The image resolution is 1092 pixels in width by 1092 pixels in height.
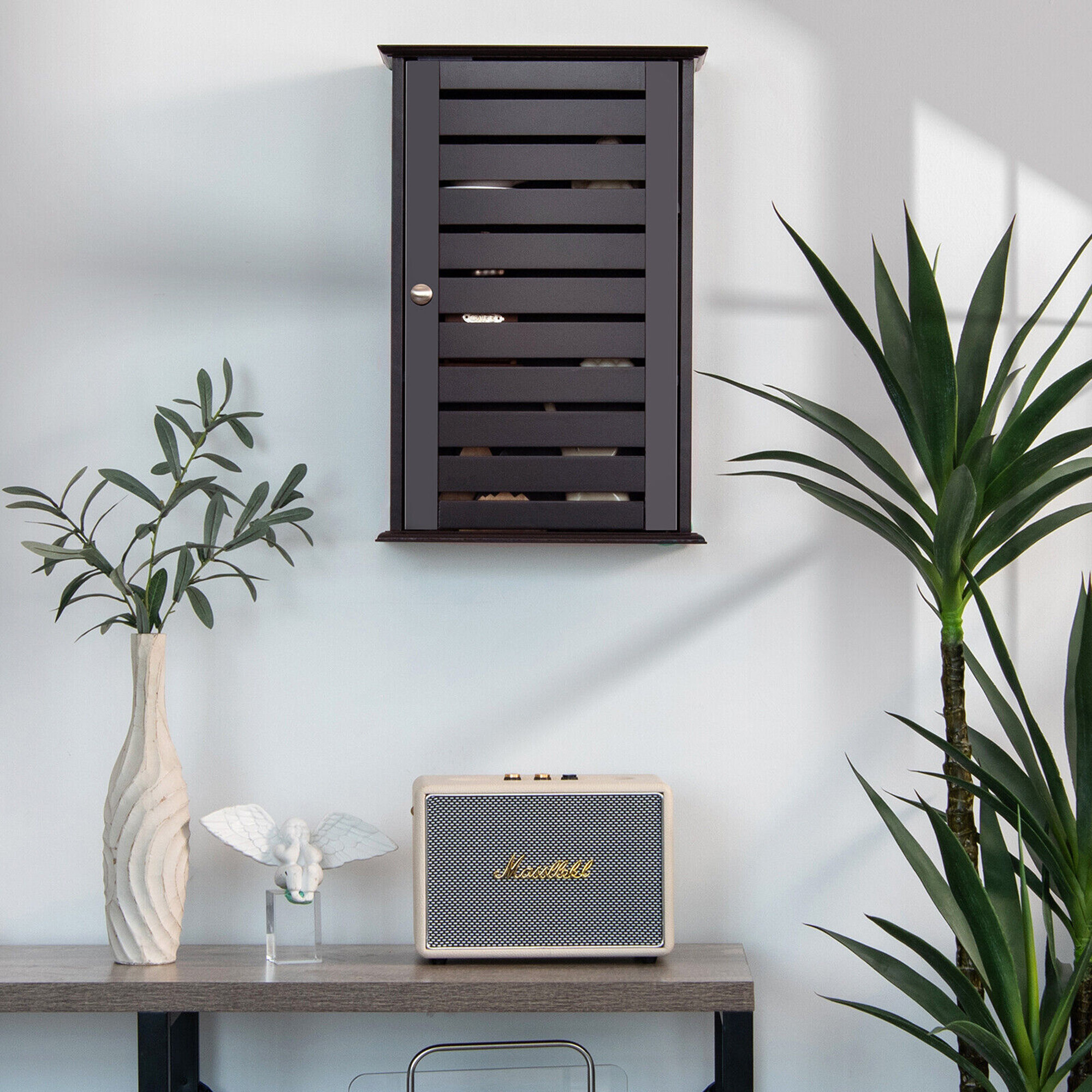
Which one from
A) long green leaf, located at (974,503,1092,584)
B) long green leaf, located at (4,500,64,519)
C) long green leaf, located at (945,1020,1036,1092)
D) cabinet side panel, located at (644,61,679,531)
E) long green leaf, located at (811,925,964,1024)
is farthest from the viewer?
cabinet side panel, located at (644,61,679,531)

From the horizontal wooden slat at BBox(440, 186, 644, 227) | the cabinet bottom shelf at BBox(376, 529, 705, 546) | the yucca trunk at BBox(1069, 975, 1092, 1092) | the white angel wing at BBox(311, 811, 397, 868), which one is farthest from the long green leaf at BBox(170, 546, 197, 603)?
the yucca trunk at BBox(1069, 975, 1092, 1092)

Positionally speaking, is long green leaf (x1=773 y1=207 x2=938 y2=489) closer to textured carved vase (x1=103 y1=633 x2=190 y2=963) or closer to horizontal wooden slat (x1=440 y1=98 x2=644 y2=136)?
Answer: horizontal wooden slat (x1=440 y1=98 x2=644 y2=136)

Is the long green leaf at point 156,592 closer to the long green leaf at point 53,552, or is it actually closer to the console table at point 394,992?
the long green leaf at point 53,552

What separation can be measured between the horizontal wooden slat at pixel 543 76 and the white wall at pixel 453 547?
0.13 metres

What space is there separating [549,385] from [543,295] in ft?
0.43

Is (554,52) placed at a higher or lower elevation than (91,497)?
higher

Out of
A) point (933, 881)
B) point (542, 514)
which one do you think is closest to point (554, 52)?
point (542, 514)

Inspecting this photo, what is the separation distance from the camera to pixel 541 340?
153cm

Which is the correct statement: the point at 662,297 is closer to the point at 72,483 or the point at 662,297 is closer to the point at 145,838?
the point at 72,483

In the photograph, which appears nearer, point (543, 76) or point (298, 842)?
point (298, 842)

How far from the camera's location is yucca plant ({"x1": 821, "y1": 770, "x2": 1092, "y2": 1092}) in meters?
1.15

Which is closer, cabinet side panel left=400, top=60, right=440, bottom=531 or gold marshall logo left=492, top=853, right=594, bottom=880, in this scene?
gold marshall logo left=492, top=853, right=594, bottom=880

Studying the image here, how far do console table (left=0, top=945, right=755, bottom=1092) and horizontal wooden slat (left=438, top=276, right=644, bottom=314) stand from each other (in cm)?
91

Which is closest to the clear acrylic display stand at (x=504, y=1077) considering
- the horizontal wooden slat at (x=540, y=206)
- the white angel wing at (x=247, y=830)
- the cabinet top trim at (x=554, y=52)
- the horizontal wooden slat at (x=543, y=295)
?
the white angel wing at (x=247, y=830)
